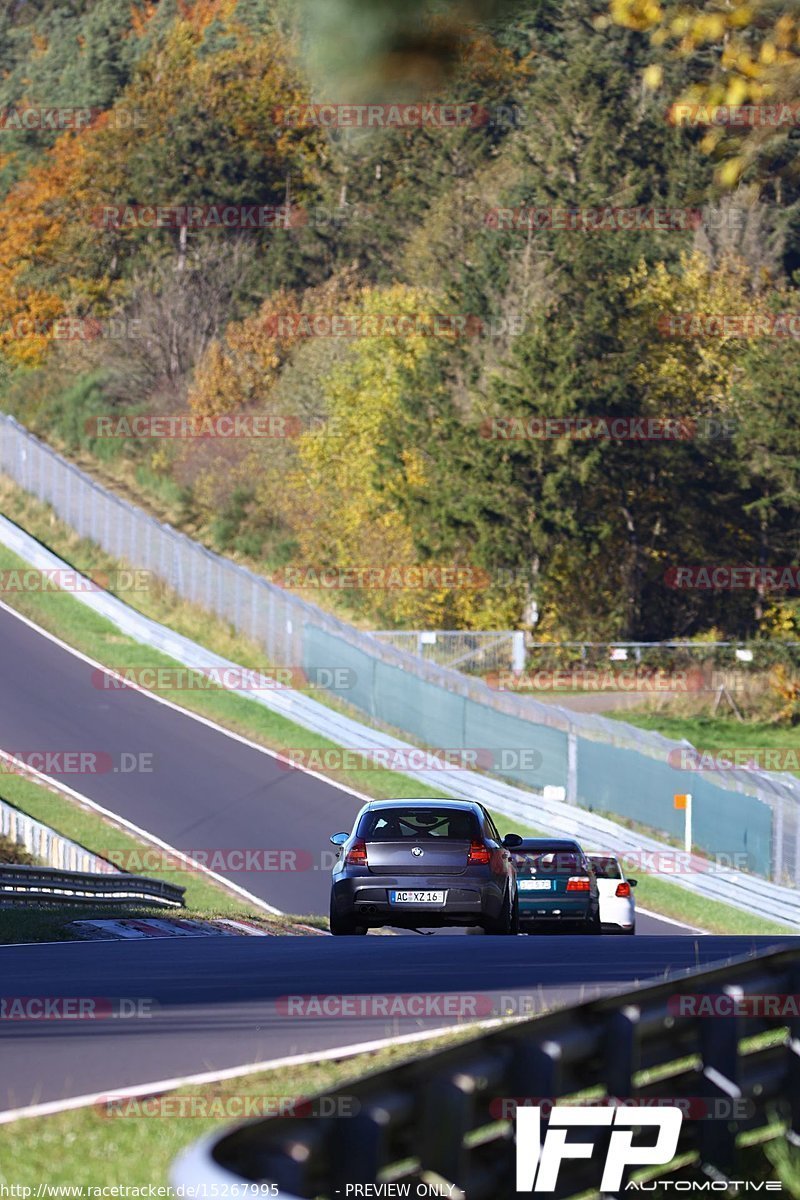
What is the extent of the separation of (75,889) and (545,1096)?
18.2m

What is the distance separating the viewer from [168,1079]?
27.7ft

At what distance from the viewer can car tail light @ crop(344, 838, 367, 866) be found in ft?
56.2

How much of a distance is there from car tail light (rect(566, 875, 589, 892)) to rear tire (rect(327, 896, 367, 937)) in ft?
20.3

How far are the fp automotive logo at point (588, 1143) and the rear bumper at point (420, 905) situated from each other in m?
9.86

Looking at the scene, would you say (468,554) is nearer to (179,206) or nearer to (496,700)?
(496,700)

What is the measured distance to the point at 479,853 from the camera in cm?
1708
